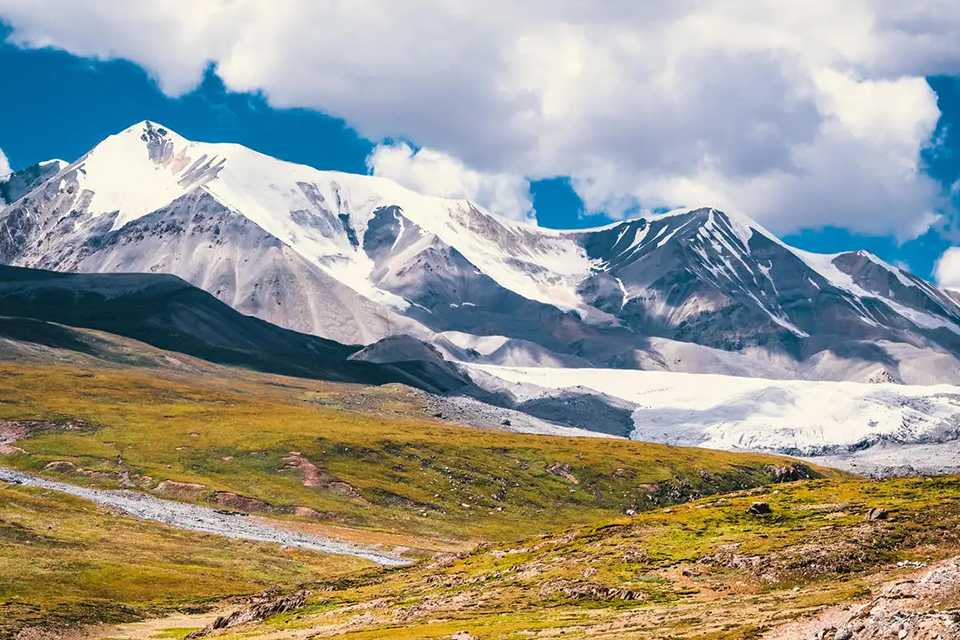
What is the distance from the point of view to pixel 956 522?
78.2 meters

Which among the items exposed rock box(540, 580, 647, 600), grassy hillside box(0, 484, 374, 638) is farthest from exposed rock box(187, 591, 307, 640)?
exposed rock box(540, 580, 647, 600)

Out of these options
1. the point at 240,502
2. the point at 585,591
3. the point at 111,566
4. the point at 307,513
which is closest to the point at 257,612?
the point at 585,591

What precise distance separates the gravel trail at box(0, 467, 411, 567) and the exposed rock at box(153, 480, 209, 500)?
173 inches

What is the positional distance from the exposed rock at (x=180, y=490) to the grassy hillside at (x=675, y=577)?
280 feet

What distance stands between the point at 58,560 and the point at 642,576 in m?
63.7

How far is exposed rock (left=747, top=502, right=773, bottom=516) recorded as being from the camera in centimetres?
9662

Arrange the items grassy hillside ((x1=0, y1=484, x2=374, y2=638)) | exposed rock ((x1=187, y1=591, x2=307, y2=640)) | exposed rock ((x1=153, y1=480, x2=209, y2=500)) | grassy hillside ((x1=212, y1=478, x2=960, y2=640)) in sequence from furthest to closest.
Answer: exposed rock ((x1=153, y1=480, x2=209, y2=500)) → grassy hillside ((x1=0, y1=484, x2=374, y2=638)) → exposed rock ((x1=187, y1=591, x2=307, y2=640)) → grassy hillside ((x1=212, y1=478, x2=960, y2=640))

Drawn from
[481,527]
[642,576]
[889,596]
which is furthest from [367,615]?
[481,527]

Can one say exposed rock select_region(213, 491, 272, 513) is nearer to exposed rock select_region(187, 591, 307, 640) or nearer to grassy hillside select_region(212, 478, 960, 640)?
grassy hillside select_region(212, 478, 960, 640)

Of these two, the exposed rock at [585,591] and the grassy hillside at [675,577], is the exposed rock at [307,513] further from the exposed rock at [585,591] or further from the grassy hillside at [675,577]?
the exposed rock at [585,591]

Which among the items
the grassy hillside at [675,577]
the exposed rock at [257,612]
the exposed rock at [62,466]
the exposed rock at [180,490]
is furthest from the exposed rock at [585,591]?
the exposed rock at [62,466]

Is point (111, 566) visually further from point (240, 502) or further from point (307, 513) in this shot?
point (307, 513)

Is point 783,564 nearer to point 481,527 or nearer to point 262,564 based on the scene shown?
point 262,564

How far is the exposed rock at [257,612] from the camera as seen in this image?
85938mm
